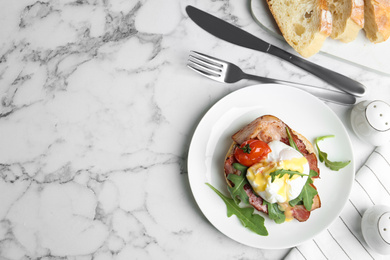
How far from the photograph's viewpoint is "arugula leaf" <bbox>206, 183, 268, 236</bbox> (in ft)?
5.83

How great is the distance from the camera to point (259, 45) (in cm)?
192

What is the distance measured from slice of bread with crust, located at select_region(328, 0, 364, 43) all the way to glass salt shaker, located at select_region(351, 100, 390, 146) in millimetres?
257

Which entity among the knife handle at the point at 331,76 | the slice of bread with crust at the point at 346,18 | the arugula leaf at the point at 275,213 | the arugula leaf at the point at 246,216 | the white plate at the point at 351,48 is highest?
the slice of bread with crust at the point at 346,18

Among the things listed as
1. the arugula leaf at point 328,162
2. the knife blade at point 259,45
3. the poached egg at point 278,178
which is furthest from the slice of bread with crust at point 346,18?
the poached egg at point 278,178

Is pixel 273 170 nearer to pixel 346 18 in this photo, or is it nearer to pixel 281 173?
pixel 281 173

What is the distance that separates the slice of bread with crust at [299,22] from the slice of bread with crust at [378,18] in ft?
0.46

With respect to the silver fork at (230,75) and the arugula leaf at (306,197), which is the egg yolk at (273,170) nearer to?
the arugula leaf at (306,197)

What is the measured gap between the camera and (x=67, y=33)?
191 centimetres

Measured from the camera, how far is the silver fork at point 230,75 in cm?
187

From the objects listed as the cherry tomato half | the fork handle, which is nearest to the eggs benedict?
the cherry tomato half

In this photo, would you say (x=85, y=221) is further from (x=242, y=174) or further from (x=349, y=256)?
(x=349, y=256)

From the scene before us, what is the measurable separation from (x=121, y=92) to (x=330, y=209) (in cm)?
87

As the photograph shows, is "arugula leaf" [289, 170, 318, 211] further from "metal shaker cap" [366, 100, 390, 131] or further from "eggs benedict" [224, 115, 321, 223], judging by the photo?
"metal shaker cap" [366, 100, 390, 131]

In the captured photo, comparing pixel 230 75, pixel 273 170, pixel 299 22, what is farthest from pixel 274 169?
pixel 299 22
